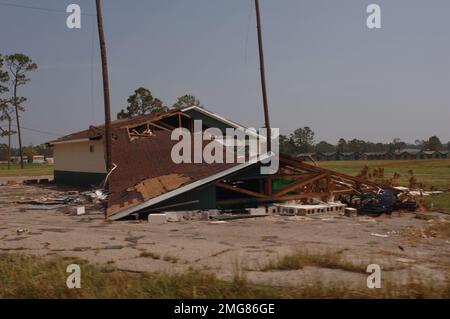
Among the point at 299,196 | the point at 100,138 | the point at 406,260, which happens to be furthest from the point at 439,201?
the point at 100,138

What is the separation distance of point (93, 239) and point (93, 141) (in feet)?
54.0

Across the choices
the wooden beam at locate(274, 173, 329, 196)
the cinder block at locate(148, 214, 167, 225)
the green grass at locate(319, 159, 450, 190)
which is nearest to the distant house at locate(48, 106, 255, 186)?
the wooden beam at locate(274, 173, 329, 196)

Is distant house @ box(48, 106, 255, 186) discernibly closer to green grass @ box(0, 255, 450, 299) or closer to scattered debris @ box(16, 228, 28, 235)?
scattered debris @ box(16, 228, 28, 235)

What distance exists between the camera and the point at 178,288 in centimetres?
523

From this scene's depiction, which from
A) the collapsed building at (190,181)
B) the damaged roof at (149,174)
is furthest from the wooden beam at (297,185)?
the damaged roof at (149,174)

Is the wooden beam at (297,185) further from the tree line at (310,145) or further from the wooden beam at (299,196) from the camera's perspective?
the tree line at (310,145)

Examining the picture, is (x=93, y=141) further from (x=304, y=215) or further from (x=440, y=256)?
(x=440, y=256)

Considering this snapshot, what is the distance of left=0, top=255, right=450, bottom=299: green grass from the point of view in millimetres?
4898

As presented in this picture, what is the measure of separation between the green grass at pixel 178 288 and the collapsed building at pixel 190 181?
8020mm

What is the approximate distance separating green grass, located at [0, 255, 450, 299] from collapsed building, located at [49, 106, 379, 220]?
8.02 meters

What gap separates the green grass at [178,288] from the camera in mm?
4898

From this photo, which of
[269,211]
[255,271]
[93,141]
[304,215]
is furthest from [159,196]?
[93,141]

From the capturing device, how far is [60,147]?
31.9 metres
